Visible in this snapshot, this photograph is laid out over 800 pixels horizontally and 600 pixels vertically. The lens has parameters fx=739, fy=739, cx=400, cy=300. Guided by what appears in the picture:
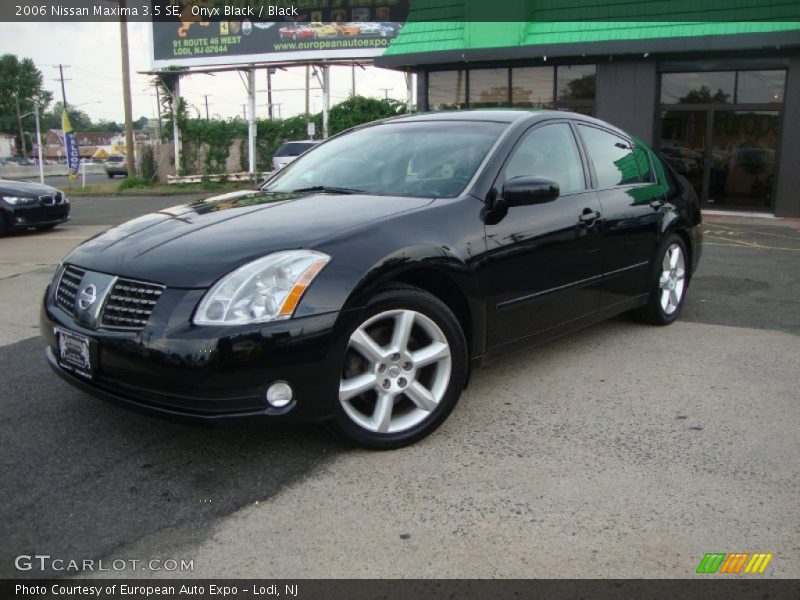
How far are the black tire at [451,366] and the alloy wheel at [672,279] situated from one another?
255 cm

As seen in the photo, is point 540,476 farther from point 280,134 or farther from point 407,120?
point 280,134

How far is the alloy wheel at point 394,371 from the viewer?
130 inches

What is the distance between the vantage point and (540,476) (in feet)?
10.5

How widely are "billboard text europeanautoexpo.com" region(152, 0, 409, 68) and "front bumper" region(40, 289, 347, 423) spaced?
81.0 feet

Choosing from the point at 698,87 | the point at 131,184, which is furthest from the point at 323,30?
the point at 698,87

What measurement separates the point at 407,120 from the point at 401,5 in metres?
23.3

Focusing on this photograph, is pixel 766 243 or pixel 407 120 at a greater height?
pixel 407 120

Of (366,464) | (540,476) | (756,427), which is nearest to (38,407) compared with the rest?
(366,464)

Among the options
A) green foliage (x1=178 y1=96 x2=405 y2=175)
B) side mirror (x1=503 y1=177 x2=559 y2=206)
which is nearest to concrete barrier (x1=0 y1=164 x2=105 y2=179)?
green foliage (x1=178 y1=96 x2=405 y2=175)

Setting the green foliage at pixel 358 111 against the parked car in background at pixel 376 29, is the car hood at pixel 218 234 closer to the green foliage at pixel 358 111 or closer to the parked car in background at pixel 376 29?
the green foliage at pixel 358 111

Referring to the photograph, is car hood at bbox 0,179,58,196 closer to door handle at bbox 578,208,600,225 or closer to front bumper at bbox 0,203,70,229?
front bumper at bbox 0,203,70,229

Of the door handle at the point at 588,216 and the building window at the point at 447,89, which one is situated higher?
the building window at the point at 447,89

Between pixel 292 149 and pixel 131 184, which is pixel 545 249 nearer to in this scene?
pixel 292 149

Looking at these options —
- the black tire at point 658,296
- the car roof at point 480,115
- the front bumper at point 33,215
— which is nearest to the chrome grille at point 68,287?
the car roof at point 480,115
